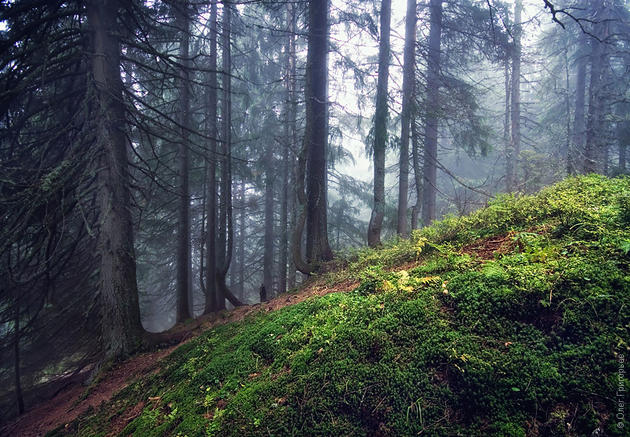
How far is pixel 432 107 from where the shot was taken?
30.9 ft

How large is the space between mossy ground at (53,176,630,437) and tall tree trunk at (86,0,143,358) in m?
2.70

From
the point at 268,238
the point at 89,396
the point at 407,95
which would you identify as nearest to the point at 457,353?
the point at 89,396

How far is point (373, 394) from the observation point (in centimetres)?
213

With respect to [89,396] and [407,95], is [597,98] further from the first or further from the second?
[89,396]

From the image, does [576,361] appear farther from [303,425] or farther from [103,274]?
[103,274]

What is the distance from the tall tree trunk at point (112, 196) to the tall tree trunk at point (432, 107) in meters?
8.05

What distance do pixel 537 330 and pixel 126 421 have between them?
442 centimetres

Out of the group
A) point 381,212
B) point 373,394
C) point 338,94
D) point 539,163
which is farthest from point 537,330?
point 539,163

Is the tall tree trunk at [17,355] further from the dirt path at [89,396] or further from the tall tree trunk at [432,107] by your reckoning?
the tall tree trunk at [432,107]

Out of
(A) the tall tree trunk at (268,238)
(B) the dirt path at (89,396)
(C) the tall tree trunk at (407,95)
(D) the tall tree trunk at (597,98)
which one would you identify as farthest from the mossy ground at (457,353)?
(A) the tall tree trunk at (268,238)

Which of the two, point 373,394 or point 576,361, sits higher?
point 576,361

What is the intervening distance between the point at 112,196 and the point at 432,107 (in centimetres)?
939

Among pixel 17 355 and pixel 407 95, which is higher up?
pixel 407 95

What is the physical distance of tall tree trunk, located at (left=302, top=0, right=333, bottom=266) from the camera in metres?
7.54
